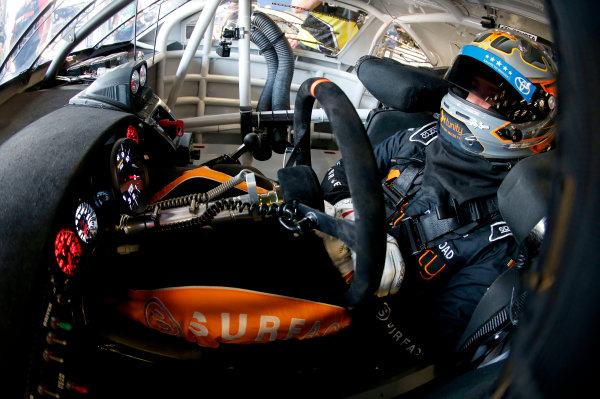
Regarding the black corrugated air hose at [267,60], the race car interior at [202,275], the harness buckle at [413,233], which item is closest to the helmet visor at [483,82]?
the harness buckle at [413,233]

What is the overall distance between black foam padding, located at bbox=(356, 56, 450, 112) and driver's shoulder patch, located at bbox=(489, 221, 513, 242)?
56 cm

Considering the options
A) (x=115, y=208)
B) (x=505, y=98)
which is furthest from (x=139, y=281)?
(x=505, y=98)

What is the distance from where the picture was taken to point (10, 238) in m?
0.64

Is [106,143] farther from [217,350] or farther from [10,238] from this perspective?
[217,350]

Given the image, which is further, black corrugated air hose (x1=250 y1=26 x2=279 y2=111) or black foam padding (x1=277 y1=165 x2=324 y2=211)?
black corrugated air hose (x1=250 y1=26 x2=279 y2=111)

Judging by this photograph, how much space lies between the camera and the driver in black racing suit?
1.18 metres

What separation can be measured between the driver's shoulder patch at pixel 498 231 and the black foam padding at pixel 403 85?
1.84 feet

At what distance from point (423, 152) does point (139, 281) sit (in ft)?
4.02

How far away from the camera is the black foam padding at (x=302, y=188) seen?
0.81 m

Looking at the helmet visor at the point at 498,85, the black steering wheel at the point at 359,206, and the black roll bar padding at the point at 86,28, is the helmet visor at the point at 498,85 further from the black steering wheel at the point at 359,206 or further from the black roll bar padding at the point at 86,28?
the black roll bar padding at the point at 86,28

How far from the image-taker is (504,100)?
4.32 feet

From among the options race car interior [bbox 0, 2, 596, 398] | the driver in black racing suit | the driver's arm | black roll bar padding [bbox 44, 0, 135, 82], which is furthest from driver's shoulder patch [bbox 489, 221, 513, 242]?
black roll bar padding [bbox 44, 0, 135, 82]

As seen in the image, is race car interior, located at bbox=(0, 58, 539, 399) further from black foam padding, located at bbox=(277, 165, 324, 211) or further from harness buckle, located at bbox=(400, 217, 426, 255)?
harness buckle, located at bbox=(400, 217, 426, 255)

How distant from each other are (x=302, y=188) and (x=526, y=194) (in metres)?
0.40
